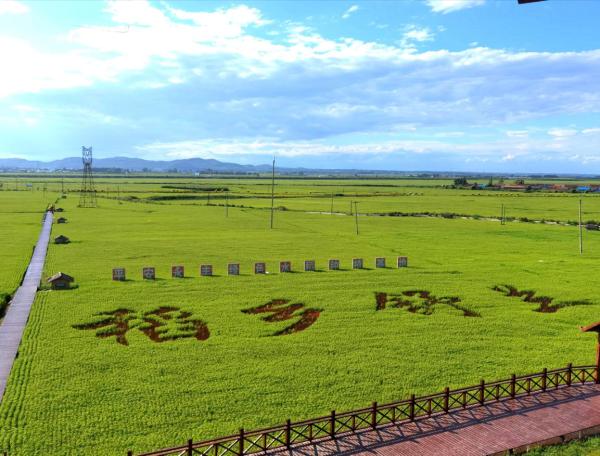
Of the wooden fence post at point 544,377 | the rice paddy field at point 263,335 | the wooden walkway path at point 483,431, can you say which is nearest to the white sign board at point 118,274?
the rice paddy field at point 263,335

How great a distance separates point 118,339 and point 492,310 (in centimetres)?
2346

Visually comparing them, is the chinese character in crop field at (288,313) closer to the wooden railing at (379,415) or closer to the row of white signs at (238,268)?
the row of white signs at (238,268)

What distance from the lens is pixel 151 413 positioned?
20.2m

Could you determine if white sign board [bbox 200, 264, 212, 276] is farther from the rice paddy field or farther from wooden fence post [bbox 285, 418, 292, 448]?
wooden fence post [bbox 285, 418, 292, 448]

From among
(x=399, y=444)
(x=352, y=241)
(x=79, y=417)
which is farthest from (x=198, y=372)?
(x=352, y=241)

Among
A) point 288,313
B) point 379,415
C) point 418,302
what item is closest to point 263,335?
point 288,313

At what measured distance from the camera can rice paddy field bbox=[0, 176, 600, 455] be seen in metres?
20.3

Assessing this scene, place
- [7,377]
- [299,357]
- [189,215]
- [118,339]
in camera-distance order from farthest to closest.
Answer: [189,215], [118,339], [299,357], [7,377]

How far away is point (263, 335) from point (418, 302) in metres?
12.4

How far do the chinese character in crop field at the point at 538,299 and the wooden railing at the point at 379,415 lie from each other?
11.8 m

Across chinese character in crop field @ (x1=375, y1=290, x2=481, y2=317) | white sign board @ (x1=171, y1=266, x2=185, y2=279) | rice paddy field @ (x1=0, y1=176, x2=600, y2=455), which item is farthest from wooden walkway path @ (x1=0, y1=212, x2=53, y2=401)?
chinese character in crop field @ (x1=375, y1=290, x2=481, y2=317)

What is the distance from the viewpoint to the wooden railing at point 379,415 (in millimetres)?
17266

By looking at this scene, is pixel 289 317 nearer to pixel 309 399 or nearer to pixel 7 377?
pixel 309 399

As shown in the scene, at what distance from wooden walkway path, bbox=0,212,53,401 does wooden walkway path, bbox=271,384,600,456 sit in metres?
14.7
